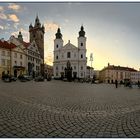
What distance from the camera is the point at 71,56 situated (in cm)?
7719

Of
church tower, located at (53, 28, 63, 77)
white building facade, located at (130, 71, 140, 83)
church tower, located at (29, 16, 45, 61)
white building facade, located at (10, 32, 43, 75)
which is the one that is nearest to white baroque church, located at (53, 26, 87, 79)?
church tower, located at (53, 28, 63, 77)

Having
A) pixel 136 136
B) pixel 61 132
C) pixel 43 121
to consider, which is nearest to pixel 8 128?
pixel 43 121

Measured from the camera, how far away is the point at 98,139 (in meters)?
4.24

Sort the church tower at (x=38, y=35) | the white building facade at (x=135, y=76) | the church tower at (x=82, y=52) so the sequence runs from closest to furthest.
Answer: the church tower at (x=82, y=52)
the church tower at (x=38, y=35)
the white building facade at (x=135, y=76)

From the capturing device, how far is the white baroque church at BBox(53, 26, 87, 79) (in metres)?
74.6

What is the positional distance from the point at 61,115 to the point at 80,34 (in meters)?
73.4

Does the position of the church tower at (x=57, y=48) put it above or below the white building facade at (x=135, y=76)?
above

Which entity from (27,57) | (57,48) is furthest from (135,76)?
(27,57)

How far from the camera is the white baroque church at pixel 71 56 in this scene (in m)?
74.6

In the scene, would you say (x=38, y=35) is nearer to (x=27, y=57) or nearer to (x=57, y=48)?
(x=57, y=48)

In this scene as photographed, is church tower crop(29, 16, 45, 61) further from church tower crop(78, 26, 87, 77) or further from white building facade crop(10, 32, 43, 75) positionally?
church tower crop(78, 26, 87, 77)

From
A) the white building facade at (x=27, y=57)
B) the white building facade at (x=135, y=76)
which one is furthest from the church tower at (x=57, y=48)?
the white building facade at (x=135, y=76)

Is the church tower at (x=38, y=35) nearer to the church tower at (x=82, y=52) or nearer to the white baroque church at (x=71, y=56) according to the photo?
the white baroque church at (x=71, y=56)

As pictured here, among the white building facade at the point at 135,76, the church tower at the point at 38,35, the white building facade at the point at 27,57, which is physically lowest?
the white building facade at the point at 135,76
